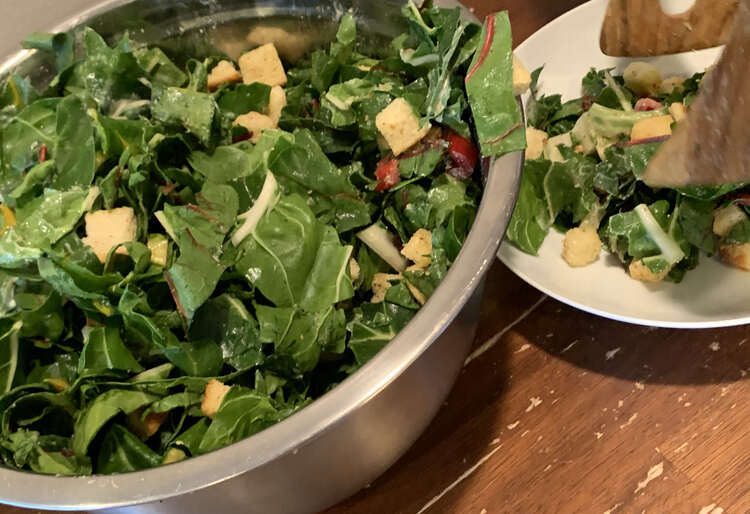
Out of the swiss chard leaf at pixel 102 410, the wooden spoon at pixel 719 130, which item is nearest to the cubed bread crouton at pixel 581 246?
the wooden spoon at pixel 719 130

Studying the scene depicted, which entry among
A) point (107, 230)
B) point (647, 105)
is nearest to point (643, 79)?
point (647, 105)

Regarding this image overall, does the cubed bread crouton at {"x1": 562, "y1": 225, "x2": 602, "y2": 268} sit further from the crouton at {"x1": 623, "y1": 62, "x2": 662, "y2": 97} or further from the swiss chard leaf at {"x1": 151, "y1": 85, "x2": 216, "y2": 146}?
the swiss chard leaf at {"x1": 151, "y1": 85, "x2": 216, "y2": 146}

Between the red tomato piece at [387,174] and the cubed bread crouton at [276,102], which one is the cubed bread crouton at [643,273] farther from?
the cubed bread crouton at [276,102]

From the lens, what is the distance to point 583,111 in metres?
0.96

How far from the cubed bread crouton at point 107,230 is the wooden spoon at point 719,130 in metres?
0.56

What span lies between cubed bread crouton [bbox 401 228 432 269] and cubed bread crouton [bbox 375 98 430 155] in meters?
0.10

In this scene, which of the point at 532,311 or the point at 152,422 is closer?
the point at 152,422

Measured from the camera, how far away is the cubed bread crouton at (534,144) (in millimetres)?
898

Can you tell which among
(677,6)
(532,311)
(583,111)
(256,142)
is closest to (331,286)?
(256,142)

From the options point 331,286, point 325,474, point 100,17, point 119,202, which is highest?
point 100,17

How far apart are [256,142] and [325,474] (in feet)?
1.33

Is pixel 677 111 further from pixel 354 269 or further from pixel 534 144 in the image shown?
pixel 354 269

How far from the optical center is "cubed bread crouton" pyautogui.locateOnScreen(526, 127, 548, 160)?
898 millimetres

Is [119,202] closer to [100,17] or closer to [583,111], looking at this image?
[100,17]
